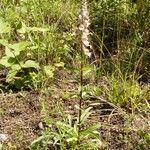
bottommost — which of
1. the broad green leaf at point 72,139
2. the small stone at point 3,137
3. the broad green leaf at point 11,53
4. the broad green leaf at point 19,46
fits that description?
the small stone at point 3,137

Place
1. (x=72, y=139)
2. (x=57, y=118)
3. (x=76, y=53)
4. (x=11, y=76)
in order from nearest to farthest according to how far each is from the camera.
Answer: (x=72, y=139) < (x=57, y=118) < (x=11, y=76) < (x=76, y=53)

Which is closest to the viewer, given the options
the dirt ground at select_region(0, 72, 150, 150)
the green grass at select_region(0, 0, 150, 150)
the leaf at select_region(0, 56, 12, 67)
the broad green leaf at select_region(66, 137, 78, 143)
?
the broad green leaf at select_region(66, 137, 78, 143)

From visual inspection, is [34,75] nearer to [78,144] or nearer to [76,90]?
[76,90]

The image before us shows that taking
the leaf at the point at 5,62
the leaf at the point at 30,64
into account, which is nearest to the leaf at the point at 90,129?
the leaf at the point at 30,64

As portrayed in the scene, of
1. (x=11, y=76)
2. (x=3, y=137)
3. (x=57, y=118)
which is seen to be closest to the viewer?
(x=3, y=137)

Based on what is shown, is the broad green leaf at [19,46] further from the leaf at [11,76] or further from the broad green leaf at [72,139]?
the broad green leaf at [72,139]

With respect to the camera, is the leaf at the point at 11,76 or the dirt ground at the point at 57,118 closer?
the dirt ground at the point at 57,118

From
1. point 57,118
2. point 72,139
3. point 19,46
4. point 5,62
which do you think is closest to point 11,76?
point 5,62

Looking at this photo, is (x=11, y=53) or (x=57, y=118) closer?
(x=57, y=118)

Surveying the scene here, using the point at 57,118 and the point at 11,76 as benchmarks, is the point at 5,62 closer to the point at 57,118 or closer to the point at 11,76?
the point at 11,76

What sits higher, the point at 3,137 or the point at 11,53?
the point at 11,53

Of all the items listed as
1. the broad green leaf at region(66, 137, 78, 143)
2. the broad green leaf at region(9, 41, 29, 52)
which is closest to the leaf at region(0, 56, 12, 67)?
the broad green leaf at region(9, 41, 29, 52)

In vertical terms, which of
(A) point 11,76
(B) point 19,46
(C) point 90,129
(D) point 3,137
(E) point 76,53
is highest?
(B) point 19,46

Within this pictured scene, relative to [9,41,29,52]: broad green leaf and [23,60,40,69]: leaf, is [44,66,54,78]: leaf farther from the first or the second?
[9,41,29,52]: broad green leaf
